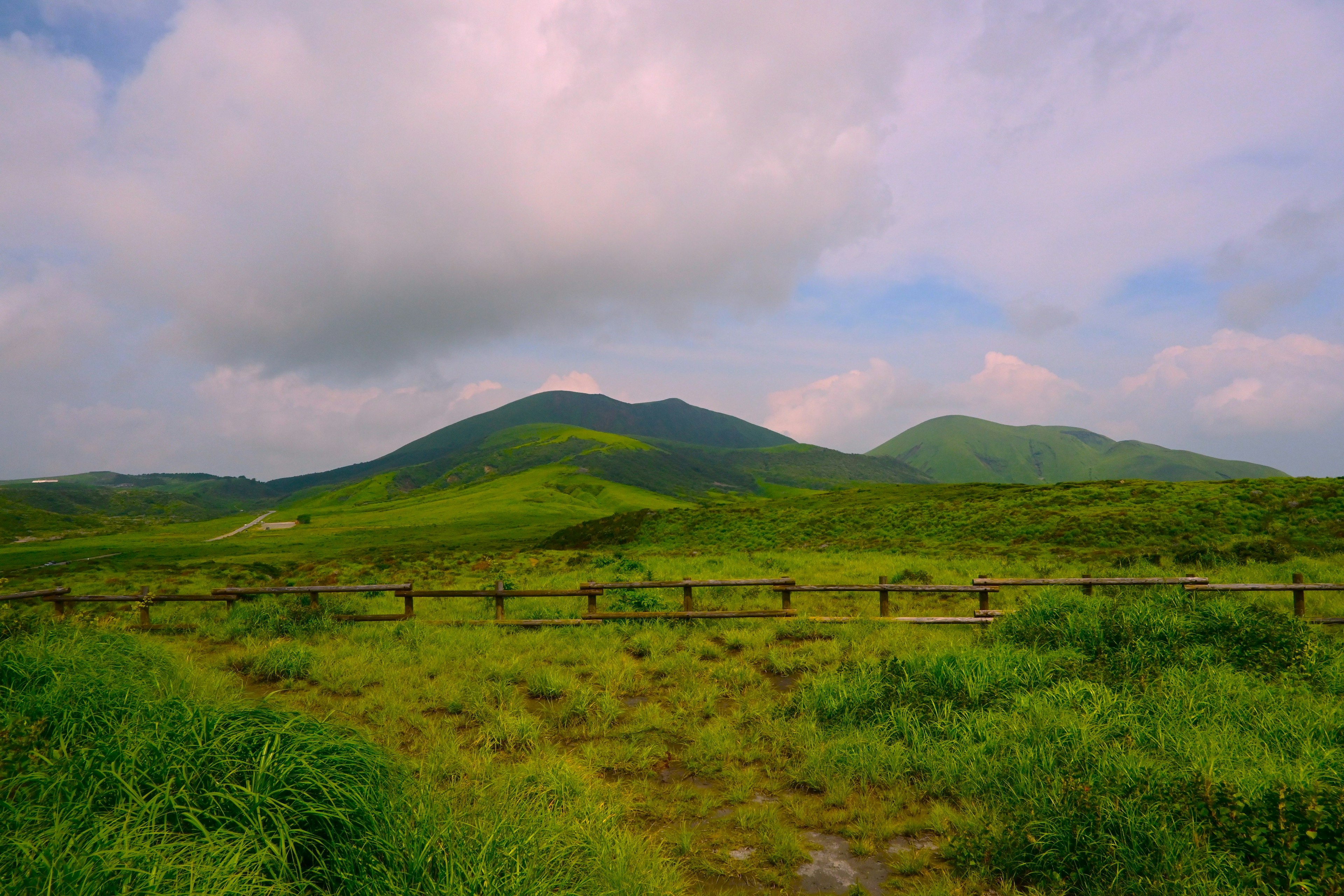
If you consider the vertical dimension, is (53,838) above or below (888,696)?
above

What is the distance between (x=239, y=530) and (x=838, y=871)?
150m

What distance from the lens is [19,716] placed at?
18.5 ft

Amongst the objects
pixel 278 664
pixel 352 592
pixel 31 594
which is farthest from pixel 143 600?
pixel 278 664

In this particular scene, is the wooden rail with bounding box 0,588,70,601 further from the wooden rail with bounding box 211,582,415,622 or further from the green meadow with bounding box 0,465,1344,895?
the wooden rail with bounding box 211,582,415,622

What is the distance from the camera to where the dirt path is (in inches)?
4168

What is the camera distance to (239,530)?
12488 cm

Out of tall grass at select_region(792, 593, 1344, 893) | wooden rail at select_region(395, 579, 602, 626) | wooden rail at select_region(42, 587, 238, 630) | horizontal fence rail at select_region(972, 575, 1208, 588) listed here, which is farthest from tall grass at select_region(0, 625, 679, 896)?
wooden rail at select_region(42, 587, 238, 630)

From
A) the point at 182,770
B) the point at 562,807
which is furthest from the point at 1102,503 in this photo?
the point at 182,770

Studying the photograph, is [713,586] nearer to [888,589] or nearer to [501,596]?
[888,589]

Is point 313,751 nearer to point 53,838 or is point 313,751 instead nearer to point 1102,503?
point 53,838

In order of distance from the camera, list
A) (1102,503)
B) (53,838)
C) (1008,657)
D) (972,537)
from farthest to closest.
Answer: (1102,503) < (972,537) < (1008,657) < (53,838)

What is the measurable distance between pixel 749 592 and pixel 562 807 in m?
12.8

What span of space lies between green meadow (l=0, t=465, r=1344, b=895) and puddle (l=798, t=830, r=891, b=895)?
0.10ft

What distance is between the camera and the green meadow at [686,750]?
181 inches
